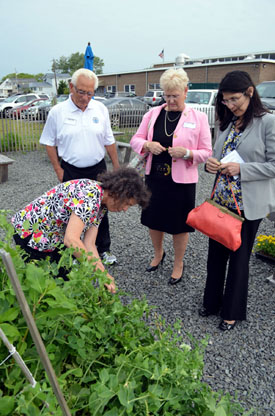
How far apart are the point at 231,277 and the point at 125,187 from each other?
116cm

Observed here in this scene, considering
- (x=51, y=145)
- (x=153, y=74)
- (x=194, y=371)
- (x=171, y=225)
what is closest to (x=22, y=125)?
(x=51, y=145)

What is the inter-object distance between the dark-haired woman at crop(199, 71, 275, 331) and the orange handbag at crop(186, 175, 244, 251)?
103mm

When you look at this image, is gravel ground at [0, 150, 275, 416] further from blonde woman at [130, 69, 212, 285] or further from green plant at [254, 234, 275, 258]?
blonde woman at [130, 69, 212, 285]

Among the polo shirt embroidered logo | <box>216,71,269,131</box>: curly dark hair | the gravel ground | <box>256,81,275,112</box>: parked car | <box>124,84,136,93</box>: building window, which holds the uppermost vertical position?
<box>124,84,136,93</box>: building window

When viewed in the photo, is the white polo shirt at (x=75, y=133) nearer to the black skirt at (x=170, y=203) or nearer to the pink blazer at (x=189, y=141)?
the pink blazer at (x=189, y=141)

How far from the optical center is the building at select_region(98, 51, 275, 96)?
98.4 feet

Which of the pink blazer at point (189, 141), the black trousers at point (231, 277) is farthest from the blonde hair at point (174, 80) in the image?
the black trousers at point (231, 277)

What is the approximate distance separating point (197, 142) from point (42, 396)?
2475mm

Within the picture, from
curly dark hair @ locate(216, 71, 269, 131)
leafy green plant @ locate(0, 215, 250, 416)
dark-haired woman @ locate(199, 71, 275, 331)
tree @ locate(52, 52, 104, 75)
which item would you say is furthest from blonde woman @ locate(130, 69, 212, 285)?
tree @ locate(52, 52, 104, 75)

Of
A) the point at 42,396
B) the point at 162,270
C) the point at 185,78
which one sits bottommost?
the point at 162,270

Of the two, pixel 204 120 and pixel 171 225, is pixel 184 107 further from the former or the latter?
→ pixel 171 225

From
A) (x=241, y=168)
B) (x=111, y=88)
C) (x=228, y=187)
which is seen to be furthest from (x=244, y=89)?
(x=111, y=88)

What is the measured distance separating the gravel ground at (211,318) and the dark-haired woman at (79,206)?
22.4 inches

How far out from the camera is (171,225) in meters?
3.11
